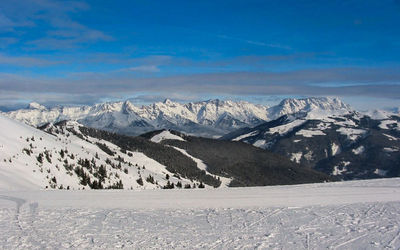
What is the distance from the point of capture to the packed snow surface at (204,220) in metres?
12.7

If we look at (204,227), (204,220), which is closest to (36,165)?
(204,220)

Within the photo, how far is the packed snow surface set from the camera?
12.7 m

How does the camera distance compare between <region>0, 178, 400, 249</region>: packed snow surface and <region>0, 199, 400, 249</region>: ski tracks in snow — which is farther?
<region>0, 178, 400, 249</region>: packed snow surface

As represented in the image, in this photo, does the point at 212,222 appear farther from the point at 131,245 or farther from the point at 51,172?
the point at 51,172

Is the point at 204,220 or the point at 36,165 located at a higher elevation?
the point at 36,165

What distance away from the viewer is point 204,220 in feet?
52.5

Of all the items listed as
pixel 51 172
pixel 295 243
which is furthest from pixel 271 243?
pixel 51 172

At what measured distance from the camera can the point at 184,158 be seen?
194 meters

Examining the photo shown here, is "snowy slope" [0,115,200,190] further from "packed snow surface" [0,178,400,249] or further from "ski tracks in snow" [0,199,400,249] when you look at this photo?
"ski tracks in snow" [0,199,400,249]

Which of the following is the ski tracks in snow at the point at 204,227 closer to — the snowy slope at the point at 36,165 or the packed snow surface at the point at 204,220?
the packed snow surface at the point at 204,220

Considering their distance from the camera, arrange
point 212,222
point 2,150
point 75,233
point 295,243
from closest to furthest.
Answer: point 295,243 → point 75,233 → point 212,222 → point 2,150

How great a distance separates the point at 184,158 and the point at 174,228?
589 ft

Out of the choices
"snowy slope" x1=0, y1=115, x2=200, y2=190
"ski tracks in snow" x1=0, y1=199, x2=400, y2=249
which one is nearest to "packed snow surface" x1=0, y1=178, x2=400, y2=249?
"ski tracks in snow" x1=0, y1=199, x2=400, y2=249

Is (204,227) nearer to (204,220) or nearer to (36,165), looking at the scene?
(204,220)
